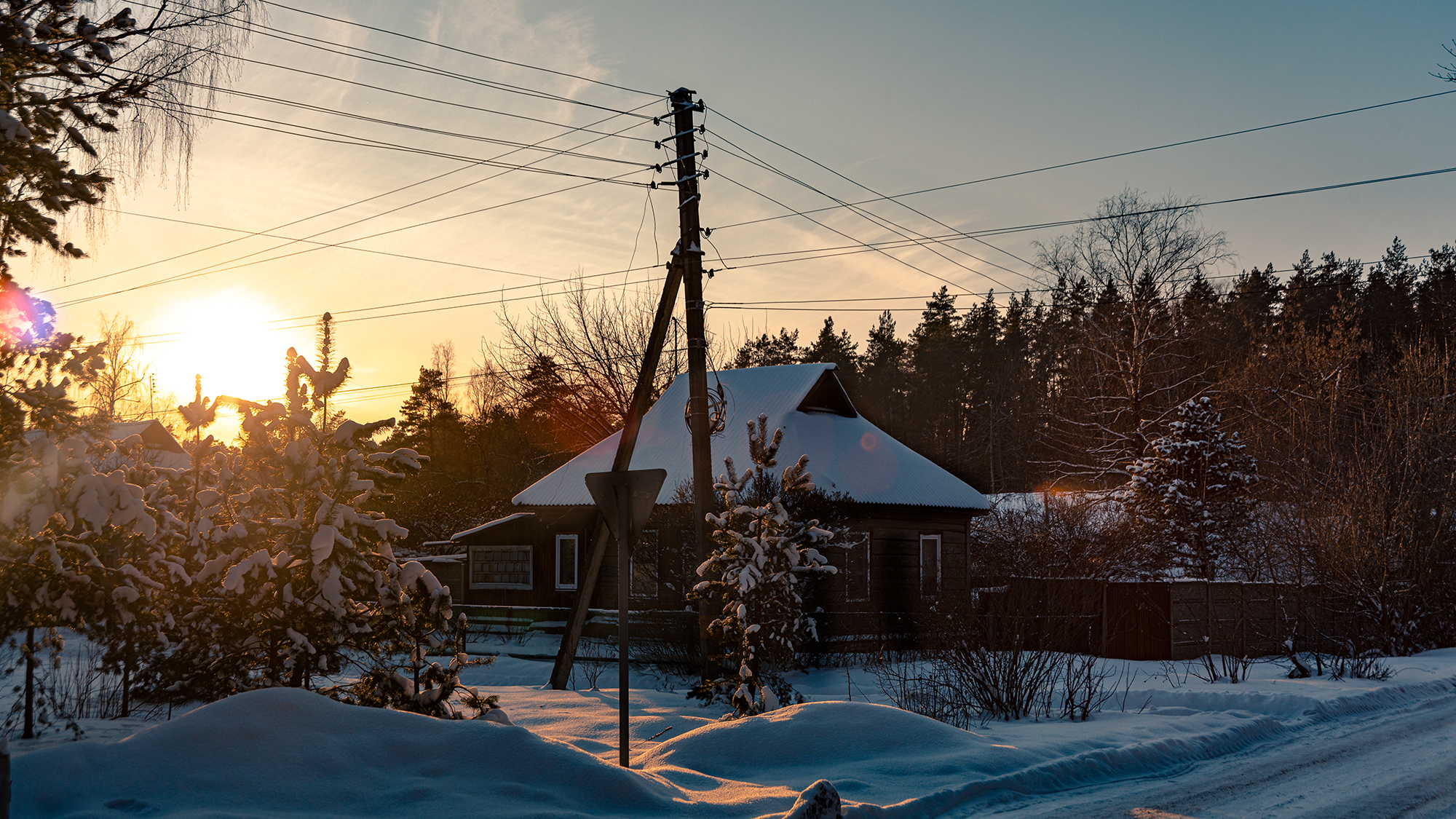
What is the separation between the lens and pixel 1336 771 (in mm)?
9242

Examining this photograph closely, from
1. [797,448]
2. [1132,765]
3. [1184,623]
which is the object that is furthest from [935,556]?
[1132,765]

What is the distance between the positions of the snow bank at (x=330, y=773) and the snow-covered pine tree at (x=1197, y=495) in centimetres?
2709

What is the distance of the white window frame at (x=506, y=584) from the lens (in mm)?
29609

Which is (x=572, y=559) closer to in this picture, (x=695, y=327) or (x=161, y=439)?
(x=695, y=327)

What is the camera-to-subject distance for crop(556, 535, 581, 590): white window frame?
1118 inches

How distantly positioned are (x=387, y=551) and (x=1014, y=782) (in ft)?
20.3

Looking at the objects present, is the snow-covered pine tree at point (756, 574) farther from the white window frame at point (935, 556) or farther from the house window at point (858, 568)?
the white window frame at point (935, 556)

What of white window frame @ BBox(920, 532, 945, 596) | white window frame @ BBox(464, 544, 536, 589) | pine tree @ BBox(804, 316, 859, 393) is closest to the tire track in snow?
white window frame @ BBox(920, 532, 945, 596)

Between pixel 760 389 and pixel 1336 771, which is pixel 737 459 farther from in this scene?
pixel 1336 771

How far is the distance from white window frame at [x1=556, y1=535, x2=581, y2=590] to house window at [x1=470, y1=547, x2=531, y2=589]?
1189 millimetres

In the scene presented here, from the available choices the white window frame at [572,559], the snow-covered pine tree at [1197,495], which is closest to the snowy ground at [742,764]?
the white window frame at [572,559]

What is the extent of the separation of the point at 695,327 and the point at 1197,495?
23.4 meters

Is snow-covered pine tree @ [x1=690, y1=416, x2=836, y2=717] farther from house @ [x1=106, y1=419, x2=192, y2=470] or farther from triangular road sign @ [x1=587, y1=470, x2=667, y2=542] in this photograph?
house @ [x1=106, y1=419, x2=192, y2=470]

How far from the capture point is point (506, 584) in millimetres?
30312
